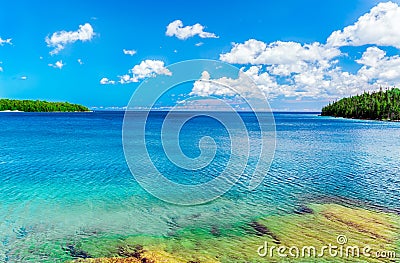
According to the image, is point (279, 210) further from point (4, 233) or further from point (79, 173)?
point (79, 173)

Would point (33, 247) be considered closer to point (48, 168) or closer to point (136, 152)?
point (48, 168)

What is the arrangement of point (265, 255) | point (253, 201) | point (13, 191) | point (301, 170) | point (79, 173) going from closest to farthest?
point (265, 255) < point (253, 201) < point (13, 191) < point (79, 173) < point (301, 170)

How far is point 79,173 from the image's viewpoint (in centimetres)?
3050

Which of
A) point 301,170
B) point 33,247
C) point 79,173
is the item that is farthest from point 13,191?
point 301,170

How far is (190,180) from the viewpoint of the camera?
28.4m

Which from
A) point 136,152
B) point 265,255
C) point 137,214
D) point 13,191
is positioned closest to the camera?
point 265,255

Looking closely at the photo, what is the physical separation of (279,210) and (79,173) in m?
20.1

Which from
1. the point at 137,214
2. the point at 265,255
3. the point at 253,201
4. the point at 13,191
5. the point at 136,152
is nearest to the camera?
the point at 265,255

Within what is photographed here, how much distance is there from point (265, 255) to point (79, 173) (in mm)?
22268

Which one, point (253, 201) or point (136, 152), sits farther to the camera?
point (136, 152)

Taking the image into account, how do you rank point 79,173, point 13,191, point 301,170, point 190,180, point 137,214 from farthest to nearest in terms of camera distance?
point 301,170 < point 79,173 < point 190,180 < point 13,191 < point 137,214

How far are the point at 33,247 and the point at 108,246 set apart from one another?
11.3 feet

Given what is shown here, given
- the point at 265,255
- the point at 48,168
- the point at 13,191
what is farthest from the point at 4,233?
the point at 48,168

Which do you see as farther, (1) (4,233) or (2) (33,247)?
(1) (4,233)
